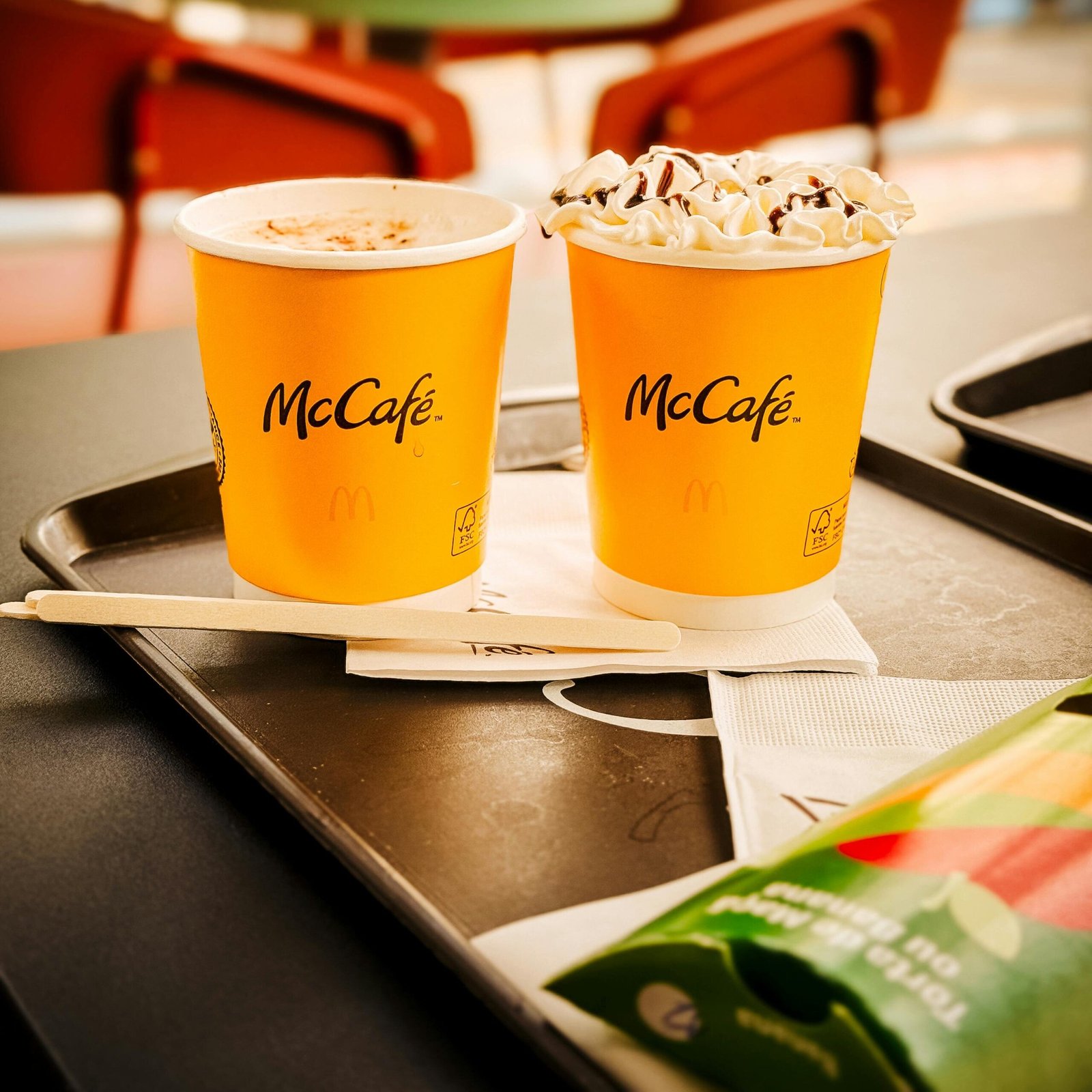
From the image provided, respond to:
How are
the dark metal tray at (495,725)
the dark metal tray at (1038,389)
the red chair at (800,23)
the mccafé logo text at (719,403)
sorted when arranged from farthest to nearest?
1. the red chair at (800,23)
2. the dark metal tray at (1038,389)
3. the mccafé logo text at (719,403)
4. the dark metal tray at (495,725)

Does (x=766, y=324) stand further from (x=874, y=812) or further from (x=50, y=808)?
(x=50, y=808)

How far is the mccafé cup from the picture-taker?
1.55ft

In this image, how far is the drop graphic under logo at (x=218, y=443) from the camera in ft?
1.73

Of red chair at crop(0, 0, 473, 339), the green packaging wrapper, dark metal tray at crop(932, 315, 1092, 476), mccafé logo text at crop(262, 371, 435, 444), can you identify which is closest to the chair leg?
red chair at crop(0, 0, 473, 339)

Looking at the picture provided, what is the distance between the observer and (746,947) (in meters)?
0.29

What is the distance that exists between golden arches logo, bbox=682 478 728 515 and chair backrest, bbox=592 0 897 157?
181 centimetres

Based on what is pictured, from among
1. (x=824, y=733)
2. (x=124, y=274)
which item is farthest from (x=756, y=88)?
(x=824, y=733)

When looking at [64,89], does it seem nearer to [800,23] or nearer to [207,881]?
[800,23]

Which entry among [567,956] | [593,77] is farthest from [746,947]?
[593,77]

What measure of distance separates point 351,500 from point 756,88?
213cm

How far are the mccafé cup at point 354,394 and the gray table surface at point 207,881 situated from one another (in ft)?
0.32

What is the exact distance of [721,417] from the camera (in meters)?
0.50

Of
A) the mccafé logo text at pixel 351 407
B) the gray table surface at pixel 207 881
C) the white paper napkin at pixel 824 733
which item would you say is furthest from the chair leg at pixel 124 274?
the white paper napkin at pixel 824 733

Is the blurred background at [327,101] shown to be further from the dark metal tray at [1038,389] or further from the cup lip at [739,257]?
the cup lip at [739,257]
